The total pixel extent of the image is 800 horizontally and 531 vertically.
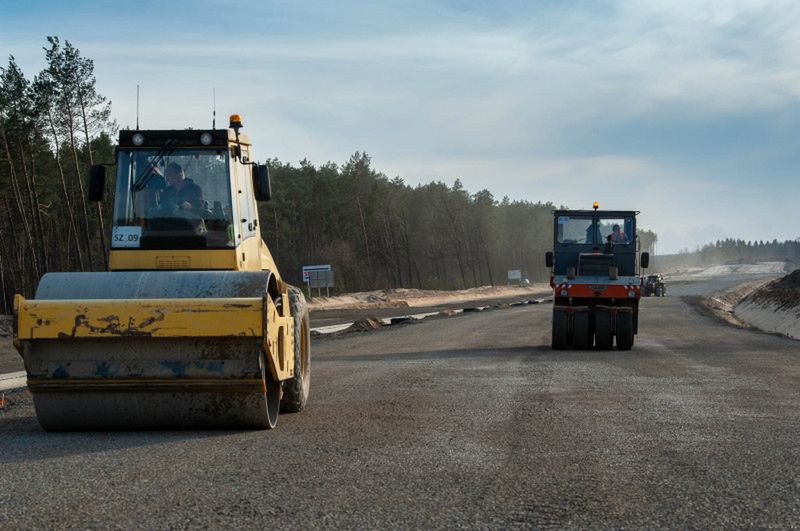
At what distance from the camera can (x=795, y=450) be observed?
27.3 feet

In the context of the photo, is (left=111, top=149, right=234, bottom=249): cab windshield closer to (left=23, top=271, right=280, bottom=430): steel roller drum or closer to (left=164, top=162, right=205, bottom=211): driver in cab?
(left=164, top=162, right=205, bottom=211): driver in cab

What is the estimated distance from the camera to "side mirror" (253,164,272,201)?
10688 millimetres

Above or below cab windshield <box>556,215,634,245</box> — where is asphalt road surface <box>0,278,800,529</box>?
below

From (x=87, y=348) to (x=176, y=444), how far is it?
1.18 meters

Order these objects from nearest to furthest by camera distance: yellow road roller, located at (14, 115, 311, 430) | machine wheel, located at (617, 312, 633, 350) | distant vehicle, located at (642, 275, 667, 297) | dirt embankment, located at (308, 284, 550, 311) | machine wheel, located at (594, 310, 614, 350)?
yellow road roller, located at (14, 115, 311, 430), machine wheel, located at (617, 312, 633, 350), machine wheel, located at (594, 310, 614, 350), dirt embankment, located at (308, 284, 550, 311), distant vehicle, located at (642, 275, 667, 297)

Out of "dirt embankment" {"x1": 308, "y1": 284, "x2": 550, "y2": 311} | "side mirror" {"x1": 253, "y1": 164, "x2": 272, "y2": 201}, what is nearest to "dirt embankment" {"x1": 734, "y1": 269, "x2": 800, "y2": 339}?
"dirt embankment" {"x1": 308, "y1": 284, "x2": 550, "y2": 311}

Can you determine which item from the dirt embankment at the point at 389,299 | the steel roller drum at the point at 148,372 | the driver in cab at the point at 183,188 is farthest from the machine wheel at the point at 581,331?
the dirt embankment at the point at 389,299

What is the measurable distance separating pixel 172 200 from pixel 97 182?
2.64ft

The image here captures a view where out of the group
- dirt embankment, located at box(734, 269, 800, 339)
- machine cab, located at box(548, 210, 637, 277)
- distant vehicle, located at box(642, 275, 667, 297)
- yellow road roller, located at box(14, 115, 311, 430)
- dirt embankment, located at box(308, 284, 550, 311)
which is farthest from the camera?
distant vehicle, located at box(642, 275, 667, 297)

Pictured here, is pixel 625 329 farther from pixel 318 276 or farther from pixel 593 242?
pixel 318 276

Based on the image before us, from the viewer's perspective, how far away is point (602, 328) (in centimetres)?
2227

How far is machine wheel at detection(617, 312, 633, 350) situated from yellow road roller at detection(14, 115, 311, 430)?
1326 centimetres

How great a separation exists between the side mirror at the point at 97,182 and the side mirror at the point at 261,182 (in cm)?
164

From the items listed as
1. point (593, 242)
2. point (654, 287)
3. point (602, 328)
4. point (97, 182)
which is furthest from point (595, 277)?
point (654, 287)
